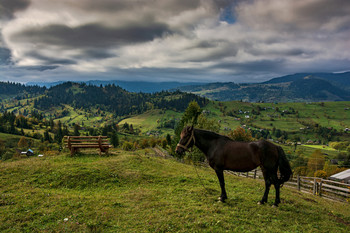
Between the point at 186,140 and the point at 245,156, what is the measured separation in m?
3.33

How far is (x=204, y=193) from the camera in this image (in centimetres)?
1180

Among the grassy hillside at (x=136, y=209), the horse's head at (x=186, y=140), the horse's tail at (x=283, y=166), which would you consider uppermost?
the horse's head at (x=186, y=140)

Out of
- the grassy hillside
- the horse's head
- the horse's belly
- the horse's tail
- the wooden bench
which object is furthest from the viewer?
the wooden bench

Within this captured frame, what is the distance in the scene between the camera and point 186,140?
10.8 m

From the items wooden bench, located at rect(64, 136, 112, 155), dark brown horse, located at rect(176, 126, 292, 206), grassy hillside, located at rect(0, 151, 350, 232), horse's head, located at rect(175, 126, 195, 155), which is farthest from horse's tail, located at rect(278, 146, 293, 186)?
wooden bench, located at rect(64, 136, 112, 155)

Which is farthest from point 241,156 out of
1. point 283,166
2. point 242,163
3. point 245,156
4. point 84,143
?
point 84,143

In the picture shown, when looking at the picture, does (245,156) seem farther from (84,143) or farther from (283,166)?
(84,143)

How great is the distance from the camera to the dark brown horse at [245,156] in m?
10.1

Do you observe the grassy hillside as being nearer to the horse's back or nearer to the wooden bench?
the horse's back

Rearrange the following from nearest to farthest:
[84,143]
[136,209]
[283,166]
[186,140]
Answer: [136,209] < [283,166] < [186,140] < [84,143]

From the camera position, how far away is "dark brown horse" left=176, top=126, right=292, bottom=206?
10141 millimetres

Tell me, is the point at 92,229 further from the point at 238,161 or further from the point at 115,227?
the point at 238,161

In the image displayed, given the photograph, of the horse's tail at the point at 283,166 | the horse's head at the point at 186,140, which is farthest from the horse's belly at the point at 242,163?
the horse's head at the point at 186,140

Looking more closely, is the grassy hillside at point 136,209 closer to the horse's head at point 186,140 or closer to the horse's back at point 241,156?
the horse's back at point 241,156
